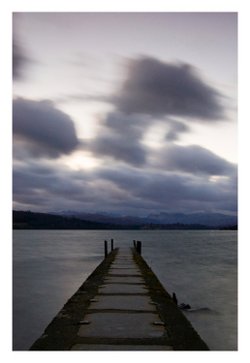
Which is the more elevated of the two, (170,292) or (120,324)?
(120,324)

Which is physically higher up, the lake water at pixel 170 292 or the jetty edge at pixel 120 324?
the jetty edge at pixel 120 324

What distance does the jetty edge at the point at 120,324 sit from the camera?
598cm

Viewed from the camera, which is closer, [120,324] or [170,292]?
[120,324]

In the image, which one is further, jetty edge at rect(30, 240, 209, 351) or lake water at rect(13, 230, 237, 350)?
lake water at rect(13, 230, 237, 350)

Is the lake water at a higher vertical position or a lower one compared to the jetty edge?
lower

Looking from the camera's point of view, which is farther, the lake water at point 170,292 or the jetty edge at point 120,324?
the lake water at point 170,292

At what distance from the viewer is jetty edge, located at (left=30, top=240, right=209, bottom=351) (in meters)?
5.98

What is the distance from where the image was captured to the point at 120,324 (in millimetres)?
6910
